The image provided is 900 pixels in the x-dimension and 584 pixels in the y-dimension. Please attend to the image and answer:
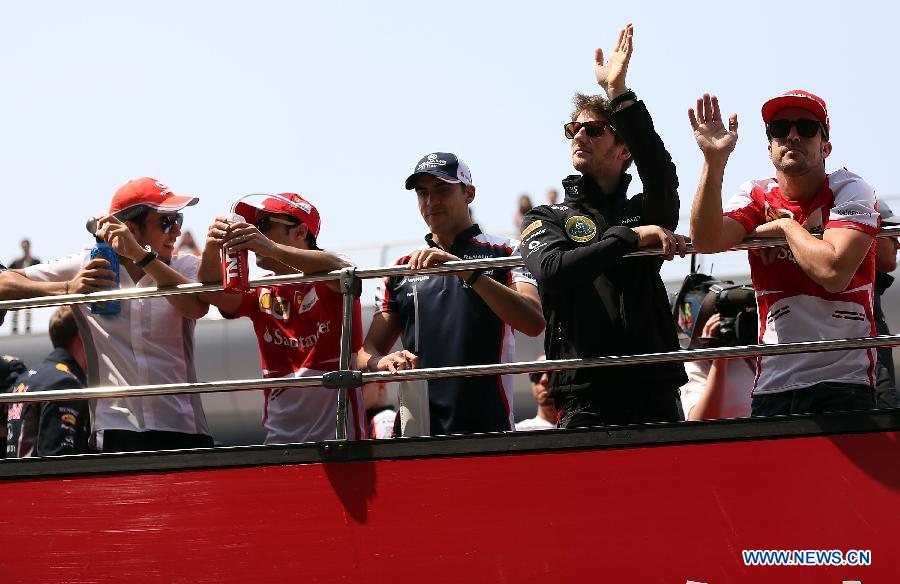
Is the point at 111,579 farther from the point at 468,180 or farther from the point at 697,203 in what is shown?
the point at 697,203

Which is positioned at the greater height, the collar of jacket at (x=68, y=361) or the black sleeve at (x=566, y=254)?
the black sleeve at (x=566, y=254)

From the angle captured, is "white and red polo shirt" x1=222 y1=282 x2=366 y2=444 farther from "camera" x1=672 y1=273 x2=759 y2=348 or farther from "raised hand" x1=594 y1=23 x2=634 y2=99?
"camera" x1=672 y1=273 x2=759 y2=348

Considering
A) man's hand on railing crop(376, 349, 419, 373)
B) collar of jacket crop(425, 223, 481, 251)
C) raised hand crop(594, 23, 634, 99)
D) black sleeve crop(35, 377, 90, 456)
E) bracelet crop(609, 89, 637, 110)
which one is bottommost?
black sleeve crop(35, 377, 90, 456)

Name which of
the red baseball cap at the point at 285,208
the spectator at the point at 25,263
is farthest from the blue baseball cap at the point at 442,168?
the spectator at the point at 25,263

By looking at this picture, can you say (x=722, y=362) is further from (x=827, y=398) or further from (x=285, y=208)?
(x=285, y=208)

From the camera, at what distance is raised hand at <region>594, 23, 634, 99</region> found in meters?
4.75

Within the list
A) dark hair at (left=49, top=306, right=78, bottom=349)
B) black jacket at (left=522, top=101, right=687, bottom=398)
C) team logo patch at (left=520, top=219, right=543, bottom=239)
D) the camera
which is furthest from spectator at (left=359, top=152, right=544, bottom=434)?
dark hair at (left=49, top=306, right=78, bottom=349)

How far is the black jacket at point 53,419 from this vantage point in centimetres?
649

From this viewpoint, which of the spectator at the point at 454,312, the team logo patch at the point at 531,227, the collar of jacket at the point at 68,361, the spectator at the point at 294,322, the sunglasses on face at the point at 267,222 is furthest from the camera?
the collar of jacket at the point at 68,361

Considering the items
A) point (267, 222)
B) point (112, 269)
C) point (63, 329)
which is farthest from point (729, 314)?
point (63, 329)

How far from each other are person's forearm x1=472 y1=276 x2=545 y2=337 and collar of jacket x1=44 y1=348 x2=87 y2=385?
2744 mm

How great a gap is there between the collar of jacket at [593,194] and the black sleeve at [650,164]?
225 millimetres

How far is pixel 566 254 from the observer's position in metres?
4.64

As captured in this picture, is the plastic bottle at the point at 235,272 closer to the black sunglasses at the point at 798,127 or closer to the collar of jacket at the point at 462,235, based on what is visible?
the collar of jacket at the point at 462,235
